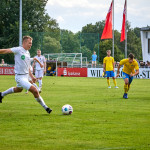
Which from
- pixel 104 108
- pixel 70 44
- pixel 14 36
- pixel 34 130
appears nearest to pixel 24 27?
pixel 14 36

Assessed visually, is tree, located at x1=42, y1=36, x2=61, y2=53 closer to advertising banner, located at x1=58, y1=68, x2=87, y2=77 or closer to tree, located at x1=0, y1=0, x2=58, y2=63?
advertising banner, located at x1=58, y1=68, x2=87, y2=77

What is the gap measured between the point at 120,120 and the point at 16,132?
2.95 m

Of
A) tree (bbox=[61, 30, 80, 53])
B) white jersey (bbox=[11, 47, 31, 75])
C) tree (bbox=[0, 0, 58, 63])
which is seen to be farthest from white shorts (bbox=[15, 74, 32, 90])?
tree (bbox=[0, 0, 58, 63])

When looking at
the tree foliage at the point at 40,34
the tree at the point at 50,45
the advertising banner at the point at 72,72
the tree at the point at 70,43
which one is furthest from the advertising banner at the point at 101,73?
the tree at the point at 50,45

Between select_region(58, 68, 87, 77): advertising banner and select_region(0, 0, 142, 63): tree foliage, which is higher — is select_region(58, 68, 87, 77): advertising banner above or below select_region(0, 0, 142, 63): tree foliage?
below

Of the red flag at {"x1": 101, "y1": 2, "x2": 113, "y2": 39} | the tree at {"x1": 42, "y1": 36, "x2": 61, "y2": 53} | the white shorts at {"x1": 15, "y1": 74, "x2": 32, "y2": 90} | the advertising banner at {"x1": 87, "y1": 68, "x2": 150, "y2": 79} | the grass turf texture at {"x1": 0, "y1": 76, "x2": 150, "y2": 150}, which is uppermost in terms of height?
the red flag at {"x1": 101, "y1": 2, "x2": 113, "y2": 39}

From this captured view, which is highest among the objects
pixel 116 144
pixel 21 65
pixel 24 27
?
pixel 24 27

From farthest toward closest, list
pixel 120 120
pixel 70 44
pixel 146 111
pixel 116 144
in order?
1. pixel 70 44
2. pixel 146 111
3. pixel 120 120
4. pixel 116 144

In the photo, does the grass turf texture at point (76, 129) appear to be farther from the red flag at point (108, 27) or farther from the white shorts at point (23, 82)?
the red flag at point (108, 27)

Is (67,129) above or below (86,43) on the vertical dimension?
below

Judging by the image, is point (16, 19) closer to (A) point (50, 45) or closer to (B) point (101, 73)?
(A) point (50, 45)

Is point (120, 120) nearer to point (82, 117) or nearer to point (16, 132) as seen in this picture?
point (82, 117)

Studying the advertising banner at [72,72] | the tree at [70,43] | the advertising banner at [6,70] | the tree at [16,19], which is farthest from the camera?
the tree at [16,19]

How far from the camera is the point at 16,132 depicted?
814 centimetres
